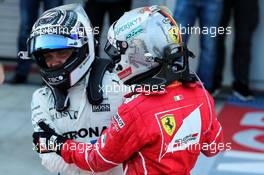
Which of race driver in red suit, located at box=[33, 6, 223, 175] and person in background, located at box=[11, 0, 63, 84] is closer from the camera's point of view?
race driver in red suit, located at box=[33, 6, 223, 175]

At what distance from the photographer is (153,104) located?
2.33 meters

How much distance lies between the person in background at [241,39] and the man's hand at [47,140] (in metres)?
3.82

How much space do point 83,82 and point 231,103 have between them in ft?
12.2

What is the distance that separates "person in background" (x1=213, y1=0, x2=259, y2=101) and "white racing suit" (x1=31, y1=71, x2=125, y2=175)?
366cm

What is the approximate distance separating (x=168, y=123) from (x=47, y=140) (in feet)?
1.66

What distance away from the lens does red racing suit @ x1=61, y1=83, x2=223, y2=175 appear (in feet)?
7.59

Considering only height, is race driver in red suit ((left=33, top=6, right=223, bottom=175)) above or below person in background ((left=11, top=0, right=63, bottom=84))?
above

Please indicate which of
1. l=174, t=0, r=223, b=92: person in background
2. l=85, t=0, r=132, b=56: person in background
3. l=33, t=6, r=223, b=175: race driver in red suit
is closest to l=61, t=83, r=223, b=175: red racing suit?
l=33, t=6, r=223, b=175: race driver in red suit

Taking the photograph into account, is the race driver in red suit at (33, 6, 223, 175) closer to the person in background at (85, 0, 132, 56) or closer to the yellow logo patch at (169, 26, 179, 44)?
the yellow logo patch at (169, 26, 179, 44)

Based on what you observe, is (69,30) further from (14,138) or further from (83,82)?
(14,138)

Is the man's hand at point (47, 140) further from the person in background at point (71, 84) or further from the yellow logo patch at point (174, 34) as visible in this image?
the yellow logo patch at point (174, 34)

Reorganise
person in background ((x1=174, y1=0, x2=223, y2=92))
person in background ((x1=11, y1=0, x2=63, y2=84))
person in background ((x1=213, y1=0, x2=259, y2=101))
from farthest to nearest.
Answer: person in background ((x1=11, y1=0, x2=63, y2=84)) → person in background ((x1=213, y1=0, x2=259, y2=101)) → person in background ((x1=174, y1=0, x2=223, y2=92))

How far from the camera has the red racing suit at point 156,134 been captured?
2314 millimetres

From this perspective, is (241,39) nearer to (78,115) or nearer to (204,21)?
(204,21)
